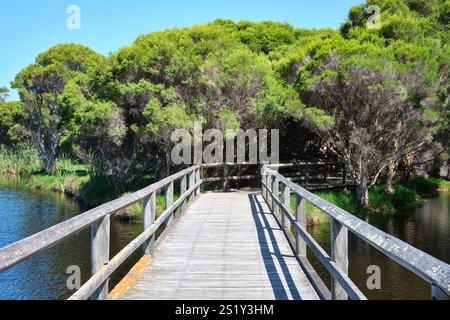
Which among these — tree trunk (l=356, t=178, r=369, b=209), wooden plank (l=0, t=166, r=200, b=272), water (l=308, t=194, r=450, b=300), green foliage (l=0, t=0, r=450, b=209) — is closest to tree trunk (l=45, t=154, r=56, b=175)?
green foliage (l=0, t=0, r=450, b=209)

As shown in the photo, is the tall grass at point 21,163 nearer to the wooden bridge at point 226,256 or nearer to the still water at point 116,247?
the still water at point 116,247

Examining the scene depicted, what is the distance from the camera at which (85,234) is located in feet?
56.7

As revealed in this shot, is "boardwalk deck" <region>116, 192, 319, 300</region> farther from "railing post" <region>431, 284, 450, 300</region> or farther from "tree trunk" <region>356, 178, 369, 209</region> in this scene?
"tree trunk" <region>356, 178, 369, 209</region>

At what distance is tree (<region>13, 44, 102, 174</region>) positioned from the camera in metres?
35.0

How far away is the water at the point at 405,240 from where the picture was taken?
36.1ft

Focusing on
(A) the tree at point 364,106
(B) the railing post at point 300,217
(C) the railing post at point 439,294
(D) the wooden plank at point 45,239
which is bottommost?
(B) the railing post at point 300,217

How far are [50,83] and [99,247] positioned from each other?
34.6m

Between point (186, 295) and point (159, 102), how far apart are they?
1627 cm

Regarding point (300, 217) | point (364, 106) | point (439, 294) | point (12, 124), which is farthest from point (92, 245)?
point (12, 124)

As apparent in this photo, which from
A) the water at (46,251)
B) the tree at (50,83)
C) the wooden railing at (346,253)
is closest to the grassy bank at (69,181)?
the water at (46,251)

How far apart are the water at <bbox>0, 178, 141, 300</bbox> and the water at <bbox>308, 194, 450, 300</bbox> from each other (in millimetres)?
6222

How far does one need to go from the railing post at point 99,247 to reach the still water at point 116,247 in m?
7.33
